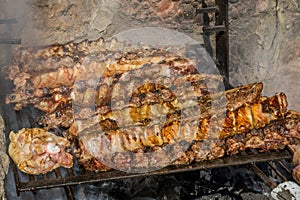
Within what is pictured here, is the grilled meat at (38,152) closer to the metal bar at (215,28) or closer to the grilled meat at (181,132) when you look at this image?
the grilled meat at (181,132)

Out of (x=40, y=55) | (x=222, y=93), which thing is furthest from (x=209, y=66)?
(x=40, y=55)

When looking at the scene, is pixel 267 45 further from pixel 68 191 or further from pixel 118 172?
pixel 68 191

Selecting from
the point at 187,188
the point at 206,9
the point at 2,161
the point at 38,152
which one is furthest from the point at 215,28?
the point at 2,161

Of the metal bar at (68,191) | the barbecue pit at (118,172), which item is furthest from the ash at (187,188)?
the metal bar at (68,191)

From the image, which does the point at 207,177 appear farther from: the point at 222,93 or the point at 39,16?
the point at 39,16

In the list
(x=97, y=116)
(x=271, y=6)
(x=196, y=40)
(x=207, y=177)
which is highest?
(x=271, y=6)

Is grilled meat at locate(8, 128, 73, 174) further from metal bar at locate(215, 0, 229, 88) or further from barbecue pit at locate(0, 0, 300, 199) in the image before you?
metal bar at locate(215, 0, 229, 88)
